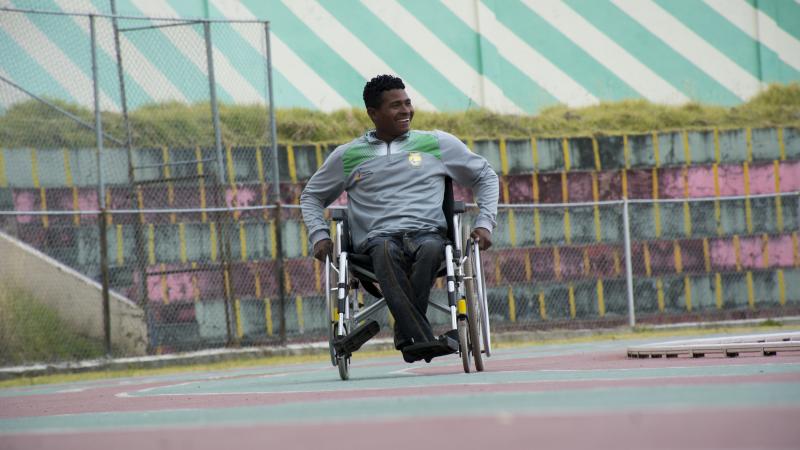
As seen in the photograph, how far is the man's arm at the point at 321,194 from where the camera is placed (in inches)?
304

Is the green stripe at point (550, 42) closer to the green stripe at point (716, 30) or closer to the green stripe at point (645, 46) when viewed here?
the green stripe at point (645, 46)

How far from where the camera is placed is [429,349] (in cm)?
686

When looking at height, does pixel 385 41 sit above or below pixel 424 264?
above

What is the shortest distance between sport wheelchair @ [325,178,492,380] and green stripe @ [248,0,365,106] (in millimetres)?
7383

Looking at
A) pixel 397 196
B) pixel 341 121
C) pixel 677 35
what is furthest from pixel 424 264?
pixel 677 35

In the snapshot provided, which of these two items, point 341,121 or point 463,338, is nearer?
point 463,338

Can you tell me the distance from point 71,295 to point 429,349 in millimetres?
6450

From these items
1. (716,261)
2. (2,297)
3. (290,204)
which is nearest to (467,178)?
(2,297)

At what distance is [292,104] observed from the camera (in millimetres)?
14977

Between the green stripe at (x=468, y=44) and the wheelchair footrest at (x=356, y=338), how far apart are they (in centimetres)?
842

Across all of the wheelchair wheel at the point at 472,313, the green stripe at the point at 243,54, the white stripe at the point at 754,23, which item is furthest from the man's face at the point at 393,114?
the white stripe at the point at 754,23

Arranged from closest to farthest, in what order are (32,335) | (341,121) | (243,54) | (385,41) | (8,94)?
(32,335)
(8,94)
(243,54)
(385,41)
(341,121)

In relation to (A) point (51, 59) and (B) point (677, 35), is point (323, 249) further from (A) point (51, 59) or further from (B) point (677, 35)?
(B) point (677, 35)

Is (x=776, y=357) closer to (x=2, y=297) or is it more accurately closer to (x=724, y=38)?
(x=2, y=297)
